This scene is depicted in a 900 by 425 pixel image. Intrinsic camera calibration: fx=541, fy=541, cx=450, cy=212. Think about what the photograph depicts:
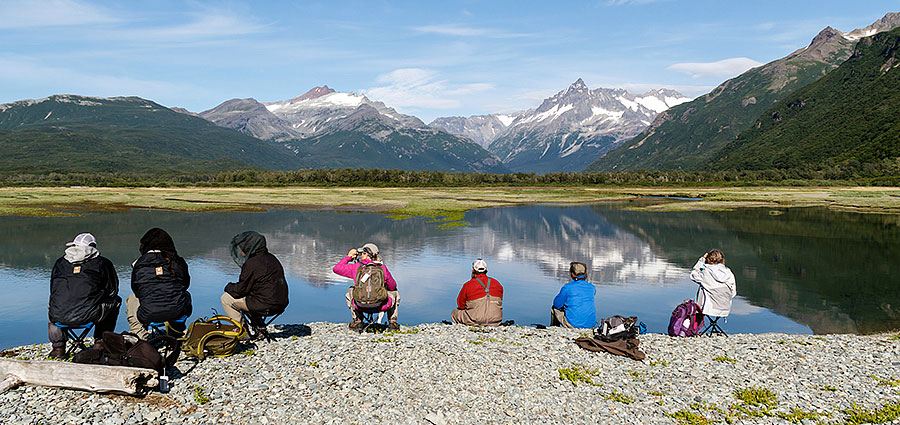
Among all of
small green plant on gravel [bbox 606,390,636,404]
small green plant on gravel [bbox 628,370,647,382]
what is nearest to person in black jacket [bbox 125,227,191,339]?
small green plant on gravel [bbox 606,390,636,404]

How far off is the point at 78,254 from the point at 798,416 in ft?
49.4

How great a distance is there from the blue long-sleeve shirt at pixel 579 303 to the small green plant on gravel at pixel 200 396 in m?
10.4

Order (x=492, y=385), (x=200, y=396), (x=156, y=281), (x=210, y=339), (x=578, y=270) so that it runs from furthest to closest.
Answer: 1. (x=578, y=270)
2. (x=210, y=339)
3. (x=156, y=281)
4. (x=492, y=385)
5. (x=200, y=396)

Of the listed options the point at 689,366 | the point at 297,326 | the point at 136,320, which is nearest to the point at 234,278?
the point at 297,326

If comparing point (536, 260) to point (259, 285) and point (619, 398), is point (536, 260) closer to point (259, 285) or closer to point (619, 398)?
point (619, 398)

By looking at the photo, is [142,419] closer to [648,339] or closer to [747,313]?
[648,339]

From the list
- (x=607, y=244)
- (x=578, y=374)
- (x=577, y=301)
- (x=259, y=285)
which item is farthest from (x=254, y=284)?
(x=607, y=244)

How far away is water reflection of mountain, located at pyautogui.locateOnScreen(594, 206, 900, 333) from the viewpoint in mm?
23250

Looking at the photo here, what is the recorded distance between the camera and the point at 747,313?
74.3 ft

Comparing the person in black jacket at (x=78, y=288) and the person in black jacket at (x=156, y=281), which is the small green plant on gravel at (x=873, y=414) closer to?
the person in black jacket at (x=156, y=281)

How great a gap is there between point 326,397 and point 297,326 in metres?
6.25

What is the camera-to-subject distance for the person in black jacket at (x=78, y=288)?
1180 cm

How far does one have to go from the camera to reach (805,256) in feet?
126

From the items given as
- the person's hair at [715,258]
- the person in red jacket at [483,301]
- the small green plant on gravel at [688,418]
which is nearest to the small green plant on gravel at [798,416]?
the small green plant on gravel at [688,418]
